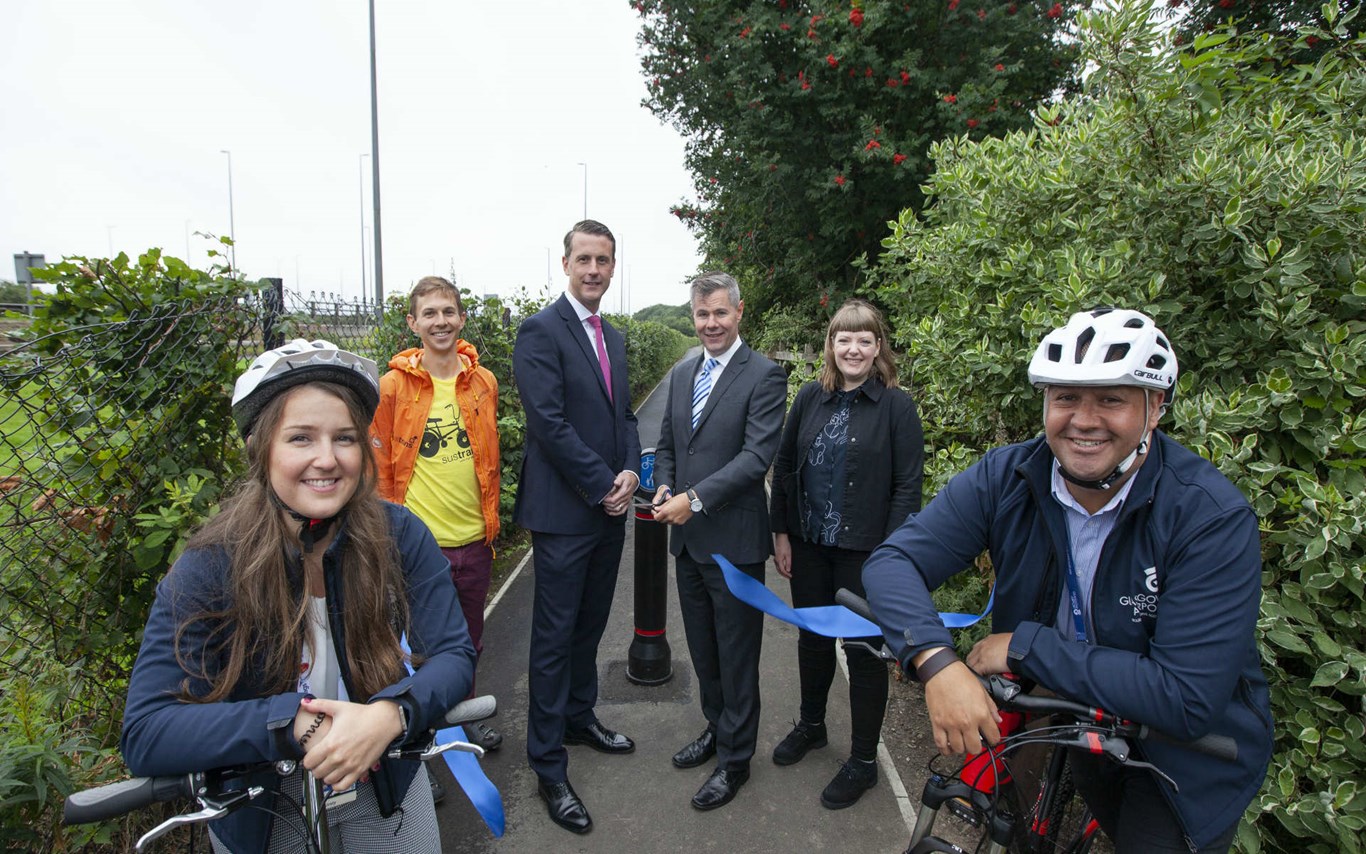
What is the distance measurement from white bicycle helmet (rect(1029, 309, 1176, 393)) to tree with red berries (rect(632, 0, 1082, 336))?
7734 millimetres

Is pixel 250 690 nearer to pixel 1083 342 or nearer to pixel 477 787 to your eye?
pixel 477 787

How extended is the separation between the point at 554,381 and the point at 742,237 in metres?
10.6

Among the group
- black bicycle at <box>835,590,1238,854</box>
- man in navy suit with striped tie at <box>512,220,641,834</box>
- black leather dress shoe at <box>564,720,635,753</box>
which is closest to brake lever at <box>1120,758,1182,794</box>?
black bicycle at <box>835,590,1238,854</box>

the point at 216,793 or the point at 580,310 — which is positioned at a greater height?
the point at 580,310

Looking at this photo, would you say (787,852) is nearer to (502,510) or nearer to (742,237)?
(502,510)

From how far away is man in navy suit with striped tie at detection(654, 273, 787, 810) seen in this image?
10.8 ft

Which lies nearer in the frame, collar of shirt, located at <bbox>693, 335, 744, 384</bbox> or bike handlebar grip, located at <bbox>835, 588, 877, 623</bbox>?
bike handlebar grip, located at <bbox>835, 588, 877, 623</bbox>

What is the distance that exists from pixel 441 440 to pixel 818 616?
2.05 m

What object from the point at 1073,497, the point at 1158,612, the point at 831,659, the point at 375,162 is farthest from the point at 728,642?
the point at 375,162

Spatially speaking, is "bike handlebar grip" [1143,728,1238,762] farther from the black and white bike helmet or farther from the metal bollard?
the metal bollard

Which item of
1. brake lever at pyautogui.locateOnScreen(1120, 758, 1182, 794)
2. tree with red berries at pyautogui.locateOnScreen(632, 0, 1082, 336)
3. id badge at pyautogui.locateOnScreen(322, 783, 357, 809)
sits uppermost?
tree with red berries at pyautogui.locateOnScreen(632, 0, 1082, 336)

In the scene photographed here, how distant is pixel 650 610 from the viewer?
14.9 feet

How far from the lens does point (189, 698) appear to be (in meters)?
1.57

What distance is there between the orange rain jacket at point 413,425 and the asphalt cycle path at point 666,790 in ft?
4.17
